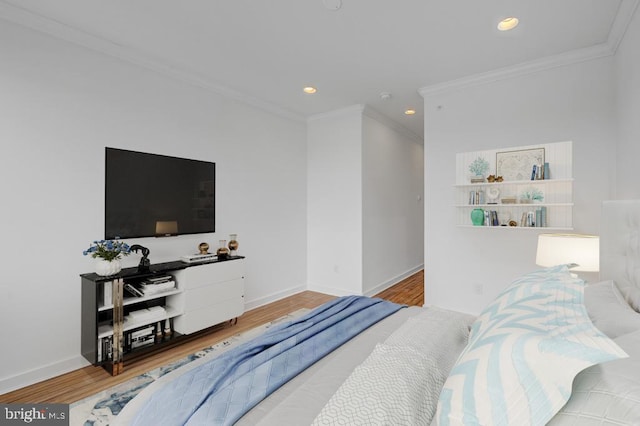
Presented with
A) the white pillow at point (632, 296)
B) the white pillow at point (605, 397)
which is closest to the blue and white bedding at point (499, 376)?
the white pillow at point (605, 397)

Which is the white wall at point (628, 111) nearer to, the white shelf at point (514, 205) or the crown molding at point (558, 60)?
the crown molding at point (558, 60)

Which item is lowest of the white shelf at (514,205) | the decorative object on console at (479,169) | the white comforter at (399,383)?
the white comforter at (399,383)

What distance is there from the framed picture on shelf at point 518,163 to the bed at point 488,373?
156cm

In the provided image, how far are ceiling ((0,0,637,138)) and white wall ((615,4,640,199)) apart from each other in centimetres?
18

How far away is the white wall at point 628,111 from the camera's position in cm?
218

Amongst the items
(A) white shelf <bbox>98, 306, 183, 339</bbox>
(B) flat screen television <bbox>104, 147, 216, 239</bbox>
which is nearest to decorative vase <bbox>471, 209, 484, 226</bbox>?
(B) flat screen television <bbox>104, 147, 216, 239</bbox>

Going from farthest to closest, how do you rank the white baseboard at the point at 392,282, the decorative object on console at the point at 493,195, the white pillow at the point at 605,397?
the white baseboard at the point at 392,282 < the decorative object on console at the point at 493,195 < the white pillow at the point at 605,397

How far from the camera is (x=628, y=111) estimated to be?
2385mm

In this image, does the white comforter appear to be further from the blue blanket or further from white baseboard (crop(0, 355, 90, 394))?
white baseboard (crop(0, 355, 90, 394))

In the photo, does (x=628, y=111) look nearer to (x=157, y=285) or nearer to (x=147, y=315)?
(x=157, y=285)

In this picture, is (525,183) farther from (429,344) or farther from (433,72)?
(429,344)

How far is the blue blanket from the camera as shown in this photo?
41.8 inches

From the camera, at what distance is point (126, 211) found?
284 cm

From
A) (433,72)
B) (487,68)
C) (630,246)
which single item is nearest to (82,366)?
(630,246)
